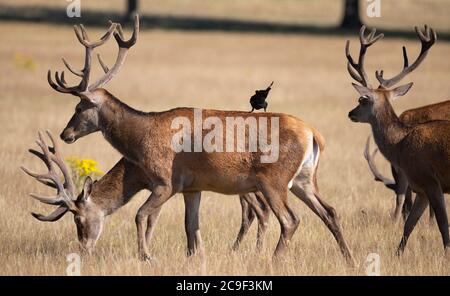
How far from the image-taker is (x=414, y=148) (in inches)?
376

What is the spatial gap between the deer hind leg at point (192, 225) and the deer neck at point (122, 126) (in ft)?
2.32

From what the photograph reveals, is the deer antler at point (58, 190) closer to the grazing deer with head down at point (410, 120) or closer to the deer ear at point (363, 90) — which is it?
the deer ear at point (363, 90)

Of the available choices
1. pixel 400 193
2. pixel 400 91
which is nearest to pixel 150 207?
pixel 400 91

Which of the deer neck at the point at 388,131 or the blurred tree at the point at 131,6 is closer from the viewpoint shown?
the deer neck at the point at 388,131

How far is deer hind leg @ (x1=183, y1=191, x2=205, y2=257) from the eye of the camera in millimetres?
9508

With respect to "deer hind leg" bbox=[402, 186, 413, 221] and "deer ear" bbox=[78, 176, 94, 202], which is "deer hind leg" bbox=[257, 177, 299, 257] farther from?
"deer hind leg" bbox=[402, 186, 413, 221]

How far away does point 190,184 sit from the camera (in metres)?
9.30

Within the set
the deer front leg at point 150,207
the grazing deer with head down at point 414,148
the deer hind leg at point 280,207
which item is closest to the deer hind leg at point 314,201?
the deer hind leg at point 280,207

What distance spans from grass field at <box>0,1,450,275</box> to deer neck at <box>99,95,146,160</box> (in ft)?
3.29

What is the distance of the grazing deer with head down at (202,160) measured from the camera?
912 cm

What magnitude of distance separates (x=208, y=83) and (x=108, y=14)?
71.0ft

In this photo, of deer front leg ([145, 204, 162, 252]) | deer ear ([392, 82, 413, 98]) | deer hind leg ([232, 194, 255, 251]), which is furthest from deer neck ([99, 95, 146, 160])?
deer ear ([392, 82, 413, 98])
